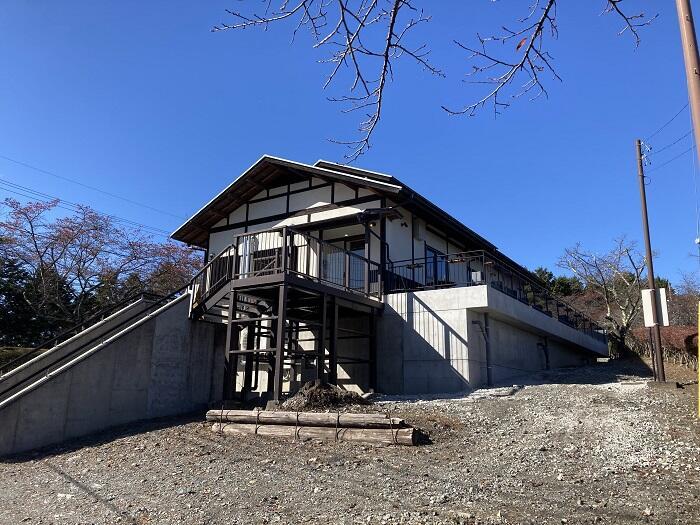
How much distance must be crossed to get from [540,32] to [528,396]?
355 inches

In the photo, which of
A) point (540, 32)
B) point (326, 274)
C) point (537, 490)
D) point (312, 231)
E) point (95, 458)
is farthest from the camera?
point (312, 231)

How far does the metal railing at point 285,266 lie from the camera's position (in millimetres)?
12789

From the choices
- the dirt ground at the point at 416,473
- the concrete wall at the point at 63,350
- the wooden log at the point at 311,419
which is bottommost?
the dirt ground at the point at 416,473

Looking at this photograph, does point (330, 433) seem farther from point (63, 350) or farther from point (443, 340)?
point (63, 350)

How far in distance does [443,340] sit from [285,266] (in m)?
4.72

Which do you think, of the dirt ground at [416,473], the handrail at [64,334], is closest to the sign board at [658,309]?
the dirt ground at [416,473]

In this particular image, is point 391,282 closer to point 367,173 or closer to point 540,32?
point 367,173

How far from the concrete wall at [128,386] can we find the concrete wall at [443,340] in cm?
473

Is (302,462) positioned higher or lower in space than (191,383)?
lower

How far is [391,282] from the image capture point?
16.0 metres

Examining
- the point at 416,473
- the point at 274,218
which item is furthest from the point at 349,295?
the point at 416,473

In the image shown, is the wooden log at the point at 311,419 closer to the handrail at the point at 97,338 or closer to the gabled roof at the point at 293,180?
the handrail at the point at 97,338

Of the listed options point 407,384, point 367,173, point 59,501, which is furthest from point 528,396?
point 59,501

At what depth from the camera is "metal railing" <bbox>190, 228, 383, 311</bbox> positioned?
1279 centimetres
